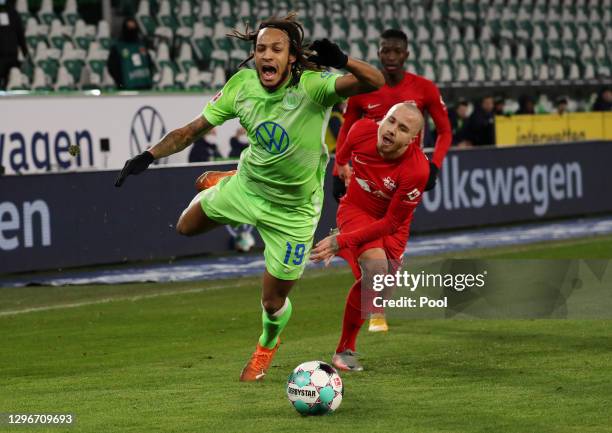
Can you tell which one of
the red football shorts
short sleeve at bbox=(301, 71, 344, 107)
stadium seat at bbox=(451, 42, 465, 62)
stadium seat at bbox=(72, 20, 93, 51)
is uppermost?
short sleeve at bbox=(301, 71, 344, 107)

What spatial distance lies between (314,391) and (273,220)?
5.28 feet

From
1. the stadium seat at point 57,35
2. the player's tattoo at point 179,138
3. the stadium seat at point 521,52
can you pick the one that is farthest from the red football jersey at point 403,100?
the stadium seat at point 521,52

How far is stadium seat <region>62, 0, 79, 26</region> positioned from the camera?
69.8 ft

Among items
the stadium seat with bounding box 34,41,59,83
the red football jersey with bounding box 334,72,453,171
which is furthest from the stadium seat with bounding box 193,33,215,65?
the red football jersey with bounding box 334,72,453,171

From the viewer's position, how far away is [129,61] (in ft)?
68.0

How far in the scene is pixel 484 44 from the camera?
28.8m

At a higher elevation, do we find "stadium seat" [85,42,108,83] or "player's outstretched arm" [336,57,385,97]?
"player's outstretched arm" [336,57,385,97]

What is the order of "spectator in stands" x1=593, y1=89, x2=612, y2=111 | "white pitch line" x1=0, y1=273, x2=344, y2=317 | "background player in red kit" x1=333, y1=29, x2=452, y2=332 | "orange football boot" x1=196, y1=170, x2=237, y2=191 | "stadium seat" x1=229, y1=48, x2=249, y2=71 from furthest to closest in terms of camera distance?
"spectator in stands" x1=593, y1=89, x2=612, y2=111 → "stadium seat" x1=229, y1=48, x2=249, y2=71 → "white pitch line" x1=0, y1=273, x2=344, y2=317 → "background player in red kit" x1=333, y1=29, x2=452, y2=332 → "orange football boot" x1=196, y1=170, x2=237, y2=191

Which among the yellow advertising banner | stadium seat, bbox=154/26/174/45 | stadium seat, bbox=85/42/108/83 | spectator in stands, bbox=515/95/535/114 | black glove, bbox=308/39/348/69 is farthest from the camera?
spectator in stands, bbox=515/95/535/114

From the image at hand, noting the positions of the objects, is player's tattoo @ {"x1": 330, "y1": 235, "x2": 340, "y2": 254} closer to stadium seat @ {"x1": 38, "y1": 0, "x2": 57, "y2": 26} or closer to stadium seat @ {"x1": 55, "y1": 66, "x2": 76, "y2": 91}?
stadium seat @ {"x1": 55, "y1": 66, "x2": 76, "y2": 91}

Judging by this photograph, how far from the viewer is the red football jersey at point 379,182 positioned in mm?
8914

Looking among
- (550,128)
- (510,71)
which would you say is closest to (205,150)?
(550,128)

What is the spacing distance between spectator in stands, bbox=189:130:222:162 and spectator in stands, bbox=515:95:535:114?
8229 mm

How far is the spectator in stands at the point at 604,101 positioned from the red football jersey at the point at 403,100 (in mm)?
15776
